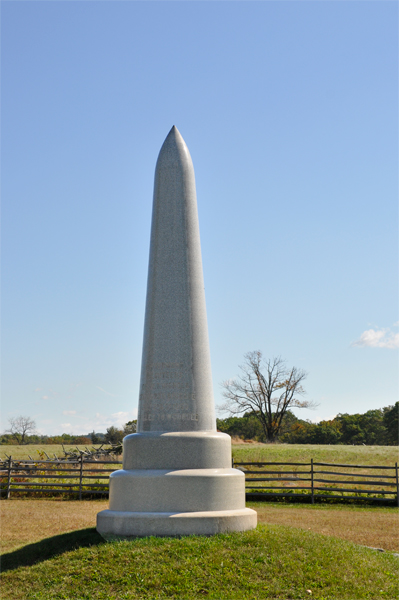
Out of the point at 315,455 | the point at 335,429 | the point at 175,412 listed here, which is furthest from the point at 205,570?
the point at 335,429

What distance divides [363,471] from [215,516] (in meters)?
21.7

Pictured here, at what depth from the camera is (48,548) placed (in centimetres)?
730

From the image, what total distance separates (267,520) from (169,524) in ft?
23.0

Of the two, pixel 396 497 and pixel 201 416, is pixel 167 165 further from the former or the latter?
pixel 396 497

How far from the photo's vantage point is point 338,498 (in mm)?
19094

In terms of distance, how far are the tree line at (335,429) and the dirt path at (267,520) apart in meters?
42.0

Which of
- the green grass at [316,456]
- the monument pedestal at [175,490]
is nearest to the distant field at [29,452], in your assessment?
the green grass at [316,456]

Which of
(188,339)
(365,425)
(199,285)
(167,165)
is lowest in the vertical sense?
(365,425)

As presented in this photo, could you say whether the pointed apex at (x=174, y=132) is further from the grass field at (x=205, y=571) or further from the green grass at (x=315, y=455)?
the green grass at (x=315, y=455)

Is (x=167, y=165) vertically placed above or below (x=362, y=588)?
above

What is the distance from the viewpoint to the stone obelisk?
718cm

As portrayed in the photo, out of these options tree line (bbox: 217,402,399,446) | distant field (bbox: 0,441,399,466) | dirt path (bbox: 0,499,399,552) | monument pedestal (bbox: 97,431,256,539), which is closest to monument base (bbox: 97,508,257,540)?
monument pedestal (bbox: 97,431,256,539)

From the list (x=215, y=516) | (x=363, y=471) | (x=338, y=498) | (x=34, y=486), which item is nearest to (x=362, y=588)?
(x=215, y=516)

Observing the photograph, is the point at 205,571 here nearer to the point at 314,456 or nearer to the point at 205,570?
the point at 205,570
